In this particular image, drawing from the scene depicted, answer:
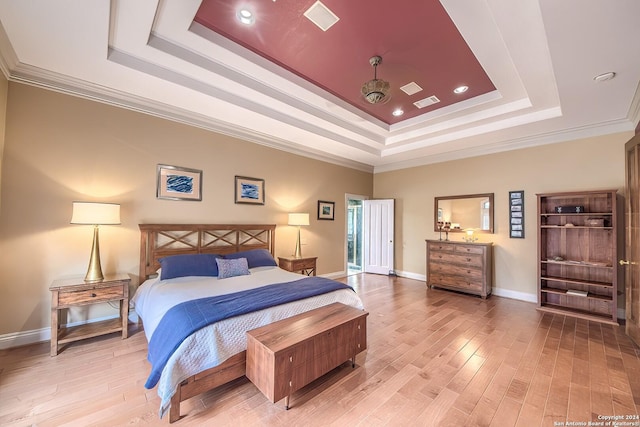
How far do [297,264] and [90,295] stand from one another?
112 inches

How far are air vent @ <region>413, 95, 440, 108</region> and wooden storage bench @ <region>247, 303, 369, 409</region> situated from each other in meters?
3.12

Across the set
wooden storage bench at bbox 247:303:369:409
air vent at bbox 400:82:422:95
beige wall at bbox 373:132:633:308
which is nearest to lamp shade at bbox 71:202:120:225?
wooden storage bench at bbox 247:303:369:409

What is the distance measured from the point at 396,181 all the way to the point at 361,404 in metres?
5.31

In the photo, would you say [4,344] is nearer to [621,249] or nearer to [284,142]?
[284,142]

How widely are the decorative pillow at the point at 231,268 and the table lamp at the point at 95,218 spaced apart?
1234mm

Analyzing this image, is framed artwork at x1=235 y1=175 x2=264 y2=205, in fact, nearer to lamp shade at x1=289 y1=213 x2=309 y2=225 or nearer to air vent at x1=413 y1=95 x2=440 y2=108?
lamp shade at x1=289 y1=213 x2=309 y2=225

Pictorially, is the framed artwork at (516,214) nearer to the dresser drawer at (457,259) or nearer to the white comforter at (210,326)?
the dresser drawer at (457,259)

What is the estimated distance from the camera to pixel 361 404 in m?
1.92

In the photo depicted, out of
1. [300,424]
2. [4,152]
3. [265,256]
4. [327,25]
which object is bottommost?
[300,424]

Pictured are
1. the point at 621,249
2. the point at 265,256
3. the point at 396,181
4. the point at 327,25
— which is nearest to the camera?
the point at 327,25

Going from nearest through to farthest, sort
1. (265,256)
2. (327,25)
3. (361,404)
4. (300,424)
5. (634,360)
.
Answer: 1. (300,424)
2. (361,404)
3. (327,25)
4. (634,360)
5. (265,256)

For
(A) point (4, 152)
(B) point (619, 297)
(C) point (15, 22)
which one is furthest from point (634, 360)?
(A) point (4, 152)

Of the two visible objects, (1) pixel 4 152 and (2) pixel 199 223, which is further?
(2) pixel 199 223

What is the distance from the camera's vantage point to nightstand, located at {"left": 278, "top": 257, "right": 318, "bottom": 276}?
15.2ft
